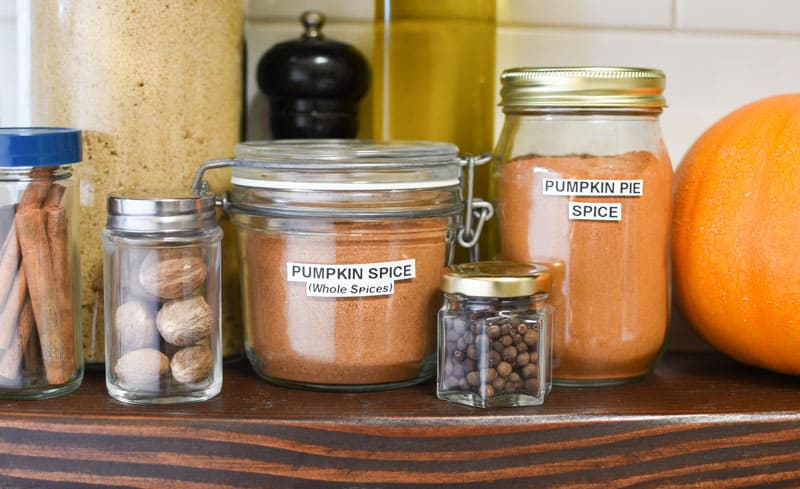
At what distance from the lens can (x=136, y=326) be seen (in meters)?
0.60

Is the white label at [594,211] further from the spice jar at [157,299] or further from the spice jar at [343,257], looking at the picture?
the spice jar at [157,299]

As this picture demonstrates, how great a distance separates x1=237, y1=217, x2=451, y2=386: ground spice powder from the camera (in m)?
0.62

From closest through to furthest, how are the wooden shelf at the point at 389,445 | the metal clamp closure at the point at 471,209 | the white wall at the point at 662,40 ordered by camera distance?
the wooden shelf at the point at 389,445 < the metal clamp closure at the point at 471,209 < the white wall at the point at 662,40

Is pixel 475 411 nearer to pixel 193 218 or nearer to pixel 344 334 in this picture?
pixel 344 334

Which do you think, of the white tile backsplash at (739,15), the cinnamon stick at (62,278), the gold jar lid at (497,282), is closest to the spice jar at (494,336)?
the gold jar lid at (497,282)

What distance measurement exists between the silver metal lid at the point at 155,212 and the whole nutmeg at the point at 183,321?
5 cm

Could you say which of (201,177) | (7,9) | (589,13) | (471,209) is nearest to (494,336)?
(471,209)

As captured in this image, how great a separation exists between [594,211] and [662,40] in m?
0.30

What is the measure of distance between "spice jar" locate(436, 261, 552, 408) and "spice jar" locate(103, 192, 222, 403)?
0.16 m

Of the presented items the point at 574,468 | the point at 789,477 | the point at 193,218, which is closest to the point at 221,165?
the point at 193,218

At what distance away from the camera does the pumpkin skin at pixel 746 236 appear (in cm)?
64

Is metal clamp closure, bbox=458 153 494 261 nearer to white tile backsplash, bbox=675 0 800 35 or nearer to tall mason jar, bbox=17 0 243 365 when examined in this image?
tall mason jar, bbox=17 0 243 365

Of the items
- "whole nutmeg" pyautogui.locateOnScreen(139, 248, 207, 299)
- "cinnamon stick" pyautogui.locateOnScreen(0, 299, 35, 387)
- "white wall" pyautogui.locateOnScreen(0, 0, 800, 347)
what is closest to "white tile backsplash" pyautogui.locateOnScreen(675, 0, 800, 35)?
"white wall" pyautogui.locateOnScreen(0, 0, 800, 347)

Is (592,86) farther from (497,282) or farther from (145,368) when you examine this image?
(145,368)
